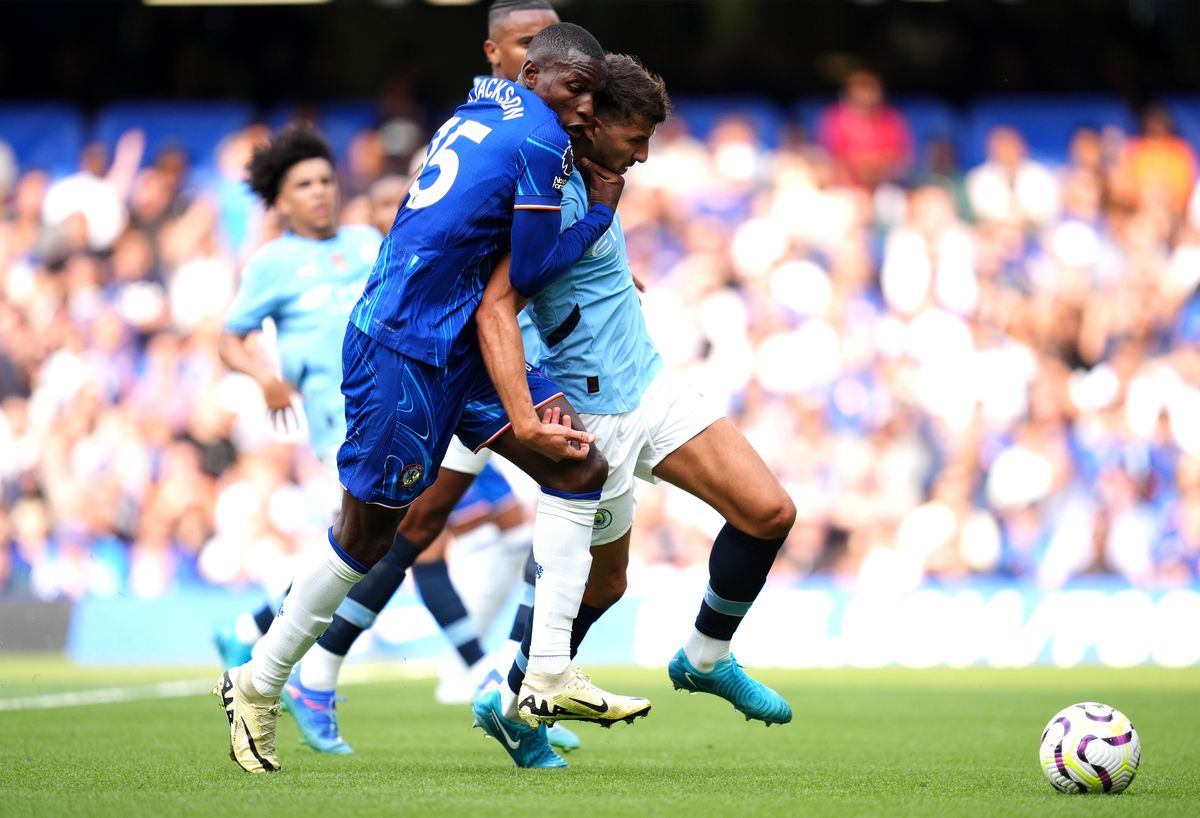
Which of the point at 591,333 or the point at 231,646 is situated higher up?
the point at 591,333

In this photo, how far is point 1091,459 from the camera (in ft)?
46.2

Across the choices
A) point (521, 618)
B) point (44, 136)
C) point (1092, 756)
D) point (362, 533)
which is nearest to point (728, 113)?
point (44, 136)

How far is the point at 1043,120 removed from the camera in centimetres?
1622

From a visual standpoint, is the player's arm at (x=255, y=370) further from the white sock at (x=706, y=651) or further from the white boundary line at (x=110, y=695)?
the white sock at (x=706, y=651)

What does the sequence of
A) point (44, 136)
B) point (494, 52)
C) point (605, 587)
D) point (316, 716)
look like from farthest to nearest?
point (44, 136)
point (494, 52)
point (316, 716)
point (605, 587)

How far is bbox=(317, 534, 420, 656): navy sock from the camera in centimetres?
637

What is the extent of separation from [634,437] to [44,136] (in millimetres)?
13165

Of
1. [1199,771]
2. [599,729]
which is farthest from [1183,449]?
[1199,771]

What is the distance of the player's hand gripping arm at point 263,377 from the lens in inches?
274

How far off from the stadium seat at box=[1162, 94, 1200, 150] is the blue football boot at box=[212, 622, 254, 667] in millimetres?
11866

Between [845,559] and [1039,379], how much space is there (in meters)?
2.47

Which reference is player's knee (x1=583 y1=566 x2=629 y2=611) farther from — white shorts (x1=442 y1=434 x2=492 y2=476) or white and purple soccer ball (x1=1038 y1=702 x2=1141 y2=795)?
white and purple soccer ball (x1=1038 y1=702 x2=1141 y2=795)

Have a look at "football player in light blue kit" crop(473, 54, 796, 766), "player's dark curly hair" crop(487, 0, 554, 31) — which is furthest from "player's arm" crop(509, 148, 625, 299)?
"player's dark curly hair" crop(487, 0, 554, 31)

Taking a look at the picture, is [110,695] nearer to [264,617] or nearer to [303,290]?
[264,617]
